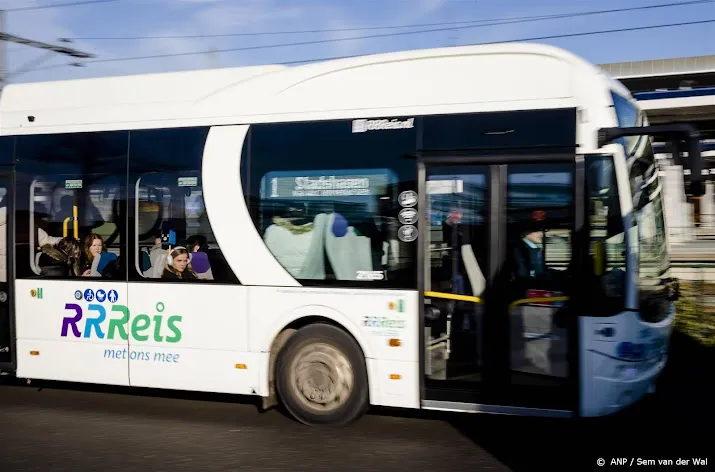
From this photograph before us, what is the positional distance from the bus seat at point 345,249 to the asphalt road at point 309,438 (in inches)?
57.0

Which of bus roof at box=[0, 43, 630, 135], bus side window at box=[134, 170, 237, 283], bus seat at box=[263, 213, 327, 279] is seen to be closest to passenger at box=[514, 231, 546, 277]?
bus roof at box=[0, 43, 630, 135]

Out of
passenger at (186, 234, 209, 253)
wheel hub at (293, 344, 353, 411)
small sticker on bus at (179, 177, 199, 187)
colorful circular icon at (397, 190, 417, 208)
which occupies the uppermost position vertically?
small sticker on bus at (179, 177, 199, 187)

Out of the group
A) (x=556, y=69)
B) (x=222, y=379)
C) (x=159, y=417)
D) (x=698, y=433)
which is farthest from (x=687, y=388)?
(x=159, y=417)

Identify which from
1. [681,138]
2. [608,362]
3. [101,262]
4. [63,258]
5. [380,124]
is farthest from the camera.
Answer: [63,258]

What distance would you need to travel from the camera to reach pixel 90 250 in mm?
7965

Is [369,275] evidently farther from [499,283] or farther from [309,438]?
[309,438]

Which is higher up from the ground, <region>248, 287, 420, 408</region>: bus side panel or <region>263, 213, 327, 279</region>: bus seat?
<region>263, 213, 327, 279</region>: bus seat

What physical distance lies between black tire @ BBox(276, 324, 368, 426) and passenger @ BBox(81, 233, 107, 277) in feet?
7.43

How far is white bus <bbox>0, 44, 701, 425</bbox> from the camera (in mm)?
6277

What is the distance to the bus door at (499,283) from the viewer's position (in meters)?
6.33

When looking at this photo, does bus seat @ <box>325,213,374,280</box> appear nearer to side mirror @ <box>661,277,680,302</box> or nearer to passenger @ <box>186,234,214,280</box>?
passenger @ <box>186,234,214,280</box>

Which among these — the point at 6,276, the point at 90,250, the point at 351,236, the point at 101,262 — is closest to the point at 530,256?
the point at 351,236

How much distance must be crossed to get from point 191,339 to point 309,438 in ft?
5.13

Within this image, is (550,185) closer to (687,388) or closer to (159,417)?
(687,388)
